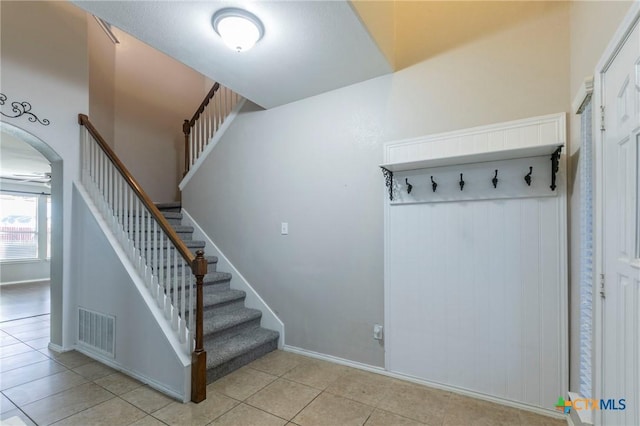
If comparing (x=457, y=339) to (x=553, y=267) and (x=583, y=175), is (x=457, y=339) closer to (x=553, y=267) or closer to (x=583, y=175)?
(x=553, y=267)

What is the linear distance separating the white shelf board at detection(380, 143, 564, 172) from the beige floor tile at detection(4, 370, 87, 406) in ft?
9.83

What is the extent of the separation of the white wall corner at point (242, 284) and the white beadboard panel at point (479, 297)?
47.6 inches

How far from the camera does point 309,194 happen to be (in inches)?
117

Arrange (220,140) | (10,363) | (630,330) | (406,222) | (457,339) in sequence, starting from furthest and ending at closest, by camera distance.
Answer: (220,140)
(10,363)
(406,222)
(457,339)
(630,330)

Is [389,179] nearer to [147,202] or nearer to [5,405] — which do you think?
[147,202]

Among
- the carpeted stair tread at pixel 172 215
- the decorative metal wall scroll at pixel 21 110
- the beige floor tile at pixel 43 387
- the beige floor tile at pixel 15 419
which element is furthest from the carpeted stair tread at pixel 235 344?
the decorative metal wall scroll at pixel 21 110

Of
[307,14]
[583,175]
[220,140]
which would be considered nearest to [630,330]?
[583,175]

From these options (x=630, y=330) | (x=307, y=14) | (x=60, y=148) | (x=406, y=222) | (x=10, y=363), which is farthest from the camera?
(x=60, y=148)

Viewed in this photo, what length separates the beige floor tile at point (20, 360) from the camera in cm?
265

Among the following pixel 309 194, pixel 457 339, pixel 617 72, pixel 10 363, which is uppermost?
pixel 617 72

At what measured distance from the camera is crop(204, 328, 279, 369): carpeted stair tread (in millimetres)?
2502

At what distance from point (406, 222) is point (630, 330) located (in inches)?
56.7

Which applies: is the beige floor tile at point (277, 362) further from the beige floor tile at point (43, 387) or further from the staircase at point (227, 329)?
the beige floor tile at point (43, 387)

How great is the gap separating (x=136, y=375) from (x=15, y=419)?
693 mm
